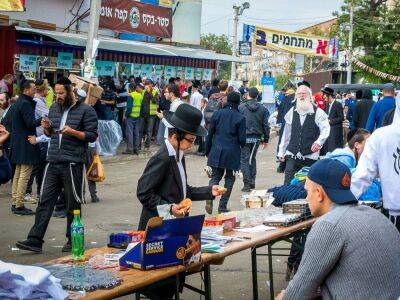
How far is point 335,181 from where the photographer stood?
4035mm

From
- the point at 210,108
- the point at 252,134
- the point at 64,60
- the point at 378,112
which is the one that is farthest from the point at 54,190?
the point at 64,60

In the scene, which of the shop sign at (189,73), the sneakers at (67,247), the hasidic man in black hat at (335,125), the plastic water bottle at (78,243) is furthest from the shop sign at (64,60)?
the plastic water bottle at (78,243)

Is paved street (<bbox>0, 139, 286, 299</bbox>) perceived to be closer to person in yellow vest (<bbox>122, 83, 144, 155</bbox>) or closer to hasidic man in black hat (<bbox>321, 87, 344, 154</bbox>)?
hasidic man in black hat (<bbox>321, 87, 344, 154</bbox>)

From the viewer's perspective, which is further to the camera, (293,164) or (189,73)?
(189,73)

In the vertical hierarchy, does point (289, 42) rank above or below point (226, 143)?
above

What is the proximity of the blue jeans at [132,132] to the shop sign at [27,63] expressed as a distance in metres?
2.77

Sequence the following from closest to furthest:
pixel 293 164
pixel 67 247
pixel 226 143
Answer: pixel 67 247 < pixel 293 164 < pixel 226 143

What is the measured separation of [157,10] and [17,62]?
9899 millimetres

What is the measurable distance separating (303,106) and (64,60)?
11.7 metres

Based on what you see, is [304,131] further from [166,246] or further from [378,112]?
[166,246]

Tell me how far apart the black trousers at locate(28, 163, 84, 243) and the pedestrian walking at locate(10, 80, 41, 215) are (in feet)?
8.72

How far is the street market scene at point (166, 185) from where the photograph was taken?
3906 millimetres

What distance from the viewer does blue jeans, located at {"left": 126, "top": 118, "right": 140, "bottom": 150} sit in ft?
64.5

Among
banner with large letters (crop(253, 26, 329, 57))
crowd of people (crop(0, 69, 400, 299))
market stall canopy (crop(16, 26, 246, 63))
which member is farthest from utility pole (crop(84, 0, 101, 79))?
banner with large letters (crop(253, 26, 329, 57))
